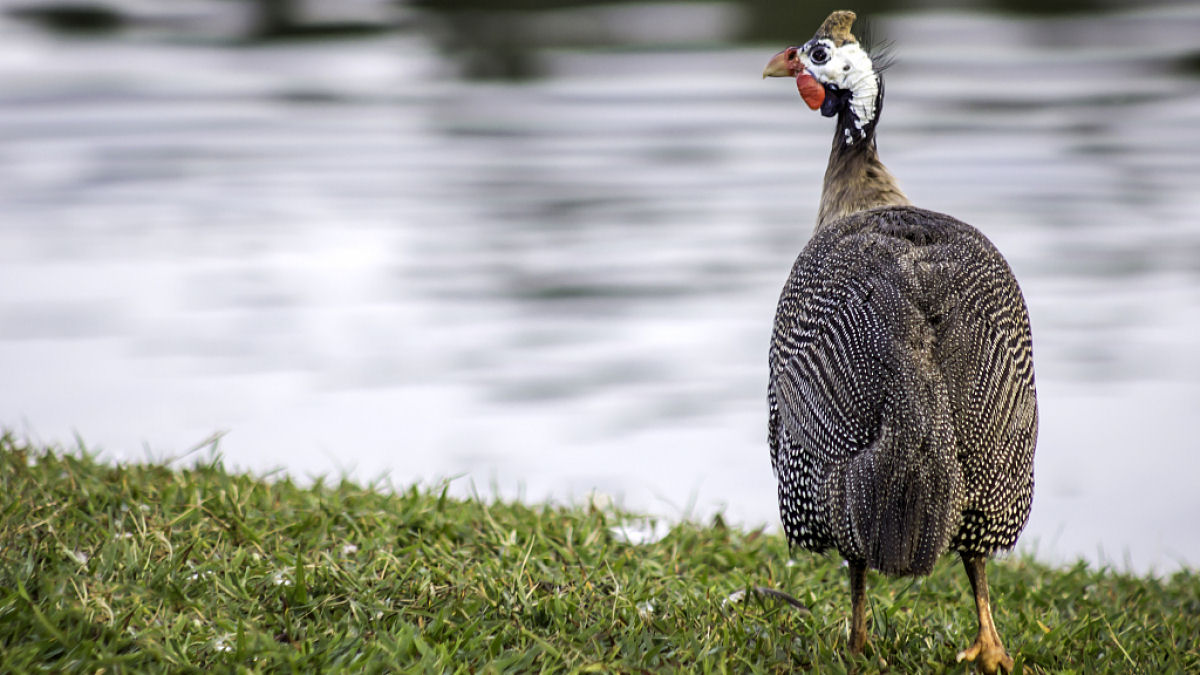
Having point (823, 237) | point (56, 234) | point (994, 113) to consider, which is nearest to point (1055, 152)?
point (994, 113)

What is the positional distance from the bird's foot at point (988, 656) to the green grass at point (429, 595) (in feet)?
0.15

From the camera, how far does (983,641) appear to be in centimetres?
347

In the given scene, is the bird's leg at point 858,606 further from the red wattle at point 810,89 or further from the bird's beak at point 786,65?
the bird's beak at point 786,65

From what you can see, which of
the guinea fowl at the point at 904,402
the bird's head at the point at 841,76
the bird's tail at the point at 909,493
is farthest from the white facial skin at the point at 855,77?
the bird's tail at the point at 909,493

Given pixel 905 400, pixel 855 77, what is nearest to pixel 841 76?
pixel 855 77

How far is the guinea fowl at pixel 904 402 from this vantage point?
323cm

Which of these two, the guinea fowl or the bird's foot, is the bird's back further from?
the bird's foot

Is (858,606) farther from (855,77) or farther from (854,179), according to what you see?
(855,77)

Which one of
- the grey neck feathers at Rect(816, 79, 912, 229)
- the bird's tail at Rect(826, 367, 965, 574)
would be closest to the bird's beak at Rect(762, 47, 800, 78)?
the grey neck feathers at Rect(816, 79, 912, 229)

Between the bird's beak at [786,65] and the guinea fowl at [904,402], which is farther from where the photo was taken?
the bird's beak at [786,65]

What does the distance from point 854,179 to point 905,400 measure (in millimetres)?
1223

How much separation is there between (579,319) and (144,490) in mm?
4565

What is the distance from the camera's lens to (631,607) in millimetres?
3549

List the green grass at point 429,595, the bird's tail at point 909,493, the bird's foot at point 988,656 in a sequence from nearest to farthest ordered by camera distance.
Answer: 1. the green grass at point 429,595
2. the bird's tail at point 909,493
3. the bird's foot at point 988,656
